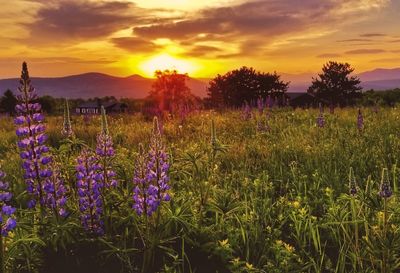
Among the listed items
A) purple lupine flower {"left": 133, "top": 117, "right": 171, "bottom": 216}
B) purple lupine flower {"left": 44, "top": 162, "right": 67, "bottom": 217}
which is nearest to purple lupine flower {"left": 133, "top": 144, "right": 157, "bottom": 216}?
purple lupine flower {"left": 133, "top": 117, "right": 171, "bottom": 216}

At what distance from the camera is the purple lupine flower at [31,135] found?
3.60 m

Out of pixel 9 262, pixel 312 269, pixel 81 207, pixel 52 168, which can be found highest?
pixel 52 168

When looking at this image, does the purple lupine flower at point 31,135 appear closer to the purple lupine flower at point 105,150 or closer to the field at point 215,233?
the field at point 215,233

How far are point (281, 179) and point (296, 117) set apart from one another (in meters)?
6.95

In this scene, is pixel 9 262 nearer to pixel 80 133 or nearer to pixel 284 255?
pixel 284 255

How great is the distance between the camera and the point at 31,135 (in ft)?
12.3

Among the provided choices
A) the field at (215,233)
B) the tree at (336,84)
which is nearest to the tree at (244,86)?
the tree at (336,84)

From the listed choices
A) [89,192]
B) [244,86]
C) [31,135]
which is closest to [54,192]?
[89,192]

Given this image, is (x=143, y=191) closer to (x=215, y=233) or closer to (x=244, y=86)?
(x=215, y=233)

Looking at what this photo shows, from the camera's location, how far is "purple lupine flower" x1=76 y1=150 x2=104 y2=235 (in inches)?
159

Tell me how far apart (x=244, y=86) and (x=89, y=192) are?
195ft

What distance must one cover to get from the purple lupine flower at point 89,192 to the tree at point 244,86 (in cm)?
5722

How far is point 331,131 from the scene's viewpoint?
9672mm

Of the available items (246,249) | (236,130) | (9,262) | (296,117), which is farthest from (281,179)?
(296,117)
